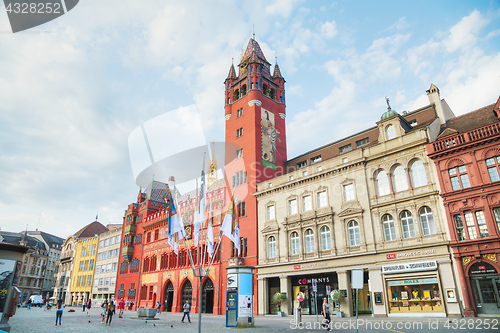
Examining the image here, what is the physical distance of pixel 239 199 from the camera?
45562mm

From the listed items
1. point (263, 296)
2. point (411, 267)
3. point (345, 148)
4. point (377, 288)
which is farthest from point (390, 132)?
point (263, 296)

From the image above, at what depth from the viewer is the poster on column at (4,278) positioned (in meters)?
14.9

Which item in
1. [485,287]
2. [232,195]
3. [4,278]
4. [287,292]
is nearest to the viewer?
[4,278]

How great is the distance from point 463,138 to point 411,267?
38.0ft

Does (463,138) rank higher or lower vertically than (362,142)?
lower

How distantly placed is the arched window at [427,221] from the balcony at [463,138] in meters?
5.03

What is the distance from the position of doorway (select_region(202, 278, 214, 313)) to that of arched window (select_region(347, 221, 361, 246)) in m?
22.2

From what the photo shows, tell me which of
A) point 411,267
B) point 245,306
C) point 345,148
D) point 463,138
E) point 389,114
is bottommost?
point 245,306

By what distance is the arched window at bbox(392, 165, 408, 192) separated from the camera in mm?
30406

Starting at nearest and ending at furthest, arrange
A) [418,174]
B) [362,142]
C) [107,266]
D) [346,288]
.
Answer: [418,174], [346,288], [362,142], [107,266]

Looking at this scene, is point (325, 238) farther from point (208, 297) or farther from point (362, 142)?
point (208, 297)

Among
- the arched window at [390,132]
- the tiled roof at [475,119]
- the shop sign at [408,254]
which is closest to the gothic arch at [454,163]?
the tiled roof at [475,119]

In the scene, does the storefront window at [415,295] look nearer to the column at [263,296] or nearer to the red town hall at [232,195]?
the column at [263,296]

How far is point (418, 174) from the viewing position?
29688mm
